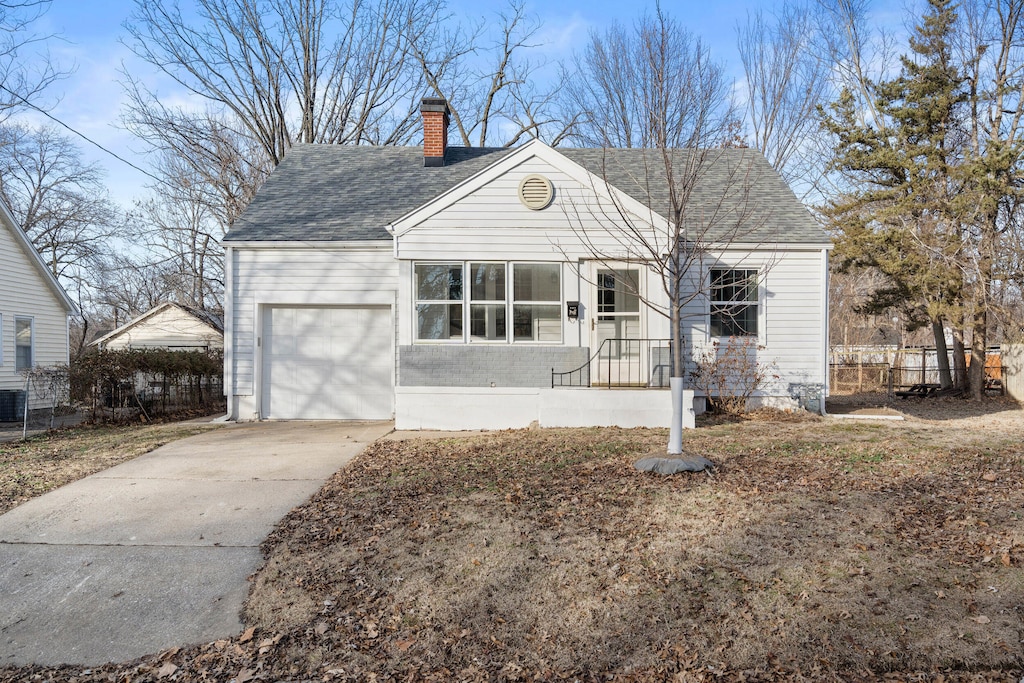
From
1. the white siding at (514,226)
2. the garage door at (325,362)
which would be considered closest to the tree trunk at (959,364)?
the white siding at (514,226)

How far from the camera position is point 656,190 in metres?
13.2

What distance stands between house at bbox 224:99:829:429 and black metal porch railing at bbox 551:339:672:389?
3 cm

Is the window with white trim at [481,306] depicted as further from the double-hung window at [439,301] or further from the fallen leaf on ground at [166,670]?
the fallen leaf on ground at [166,670]

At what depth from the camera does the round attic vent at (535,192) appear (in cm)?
1125

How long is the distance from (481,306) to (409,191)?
12.7 feet

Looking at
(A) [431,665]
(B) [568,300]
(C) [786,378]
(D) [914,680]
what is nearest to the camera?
(D) [914,680]

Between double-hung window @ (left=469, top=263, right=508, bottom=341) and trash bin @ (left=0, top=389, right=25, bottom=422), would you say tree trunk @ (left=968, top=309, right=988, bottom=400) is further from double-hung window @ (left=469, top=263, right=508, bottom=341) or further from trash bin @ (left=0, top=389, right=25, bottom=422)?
trash bin @ (left=0, top=389, right=25, bottom=422)

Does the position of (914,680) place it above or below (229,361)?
below

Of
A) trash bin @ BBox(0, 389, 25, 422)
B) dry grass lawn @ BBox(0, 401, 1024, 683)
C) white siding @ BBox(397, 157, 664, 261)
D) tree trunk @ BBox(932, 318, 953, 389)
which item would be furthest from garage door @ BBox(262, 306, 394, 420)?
tree trunk @ BBox(932, 318, 953, 389)

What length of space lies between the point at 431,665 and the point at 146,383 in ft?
39.6

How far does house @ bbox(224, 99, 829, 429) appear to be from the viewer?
1112 centimetres

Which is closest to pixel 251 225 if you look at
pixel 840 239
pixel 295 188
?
pixel 295 188

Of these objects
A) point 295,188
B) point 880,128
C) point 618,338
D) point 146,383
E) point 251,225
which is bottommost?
point 146,383

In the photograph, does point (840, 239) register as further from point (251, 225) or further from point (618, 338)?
point (251, 225)
